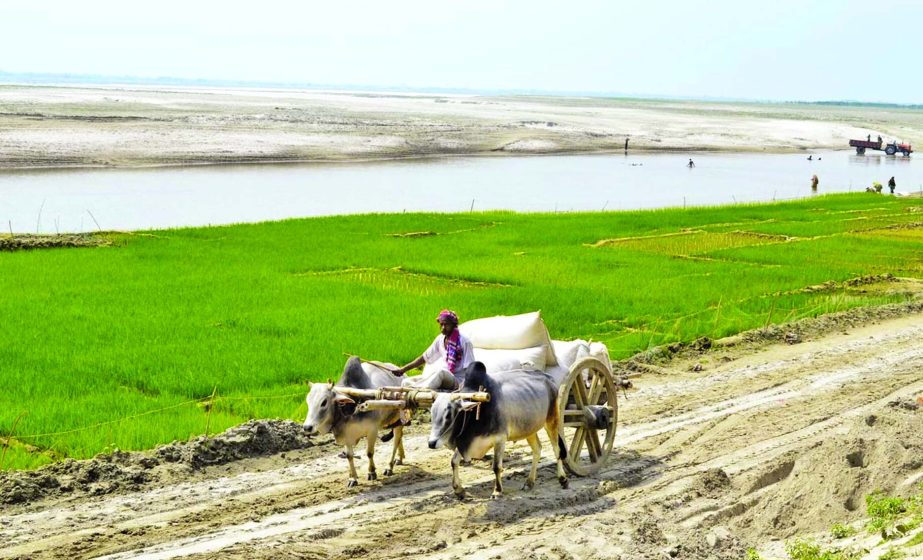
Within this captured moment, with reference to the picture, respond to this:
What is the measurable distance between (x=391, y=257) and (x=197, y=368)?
970 centimetres

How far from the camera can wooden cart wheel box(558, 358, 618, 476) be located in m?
8.13

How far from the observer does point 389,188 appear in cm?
4041

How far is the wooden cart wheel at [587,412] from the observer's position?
8.13 metres

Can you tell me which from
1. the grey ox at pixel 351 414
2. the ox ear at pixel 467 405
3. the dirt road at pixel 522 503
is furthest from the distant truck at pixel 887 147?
the ox ear at pixel 467 405

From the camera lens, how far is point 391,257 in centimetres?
2106

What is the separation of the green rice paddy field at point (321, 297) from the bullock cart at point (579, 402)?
2537 millimetres

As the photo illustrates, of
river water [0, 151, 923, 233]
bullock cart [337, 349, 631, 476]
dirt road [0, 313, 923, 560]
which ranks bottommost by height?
river water [0, 151, 923, 233]

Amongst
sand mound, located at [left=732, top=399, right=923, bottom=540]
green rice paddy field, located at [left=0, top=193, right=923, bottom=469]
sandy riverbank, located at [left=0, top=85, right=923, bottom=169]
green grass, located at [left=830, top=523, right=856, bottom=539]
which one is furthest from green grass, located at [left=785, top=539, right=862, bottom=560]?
sandy riverbank, located at [left=0, top=85, right=923, bottom=169]

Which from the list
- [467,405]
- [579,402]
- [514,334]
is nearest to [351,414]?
[467,405]

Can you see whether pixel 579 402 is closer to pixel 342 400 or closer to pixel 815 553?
pixel 342 400

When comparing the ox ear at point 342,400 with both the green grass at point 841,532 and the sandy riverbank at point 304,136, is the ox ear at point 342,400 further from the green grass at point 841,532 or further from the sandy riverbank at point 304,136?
the sandy riverbank at point 304,136

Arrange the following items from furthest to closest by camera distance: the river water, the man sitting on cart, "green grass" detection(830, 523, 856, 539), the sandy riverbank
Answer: the sandy riverbank → the river water → the man sitting on cart → "green grass" detection(830, 523, 856, 539)

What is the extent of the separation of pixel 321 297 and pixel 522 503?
9.32 metres

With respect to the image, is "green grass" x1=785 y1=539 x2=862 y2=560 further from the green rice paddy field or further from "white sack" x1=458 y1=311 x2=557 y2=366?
the green rice paddy field
